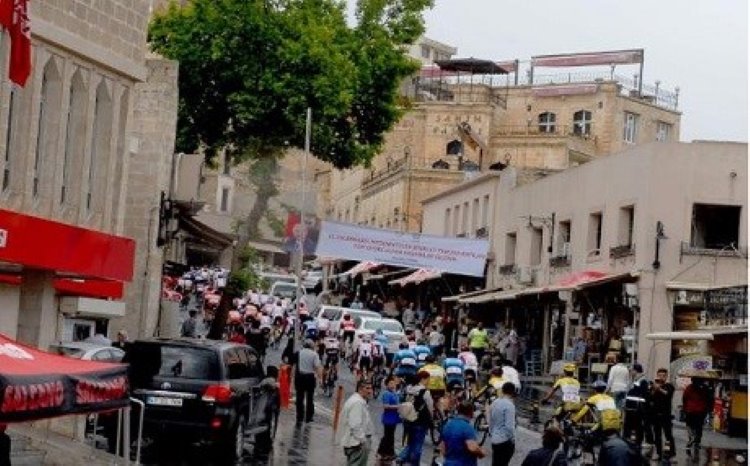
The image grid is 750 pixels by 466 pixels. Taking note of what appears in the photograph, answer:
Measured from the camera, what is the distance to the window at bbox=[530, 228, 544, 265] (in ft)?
188

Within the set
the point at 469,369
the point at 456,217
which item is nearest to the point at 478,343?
the point at 469,369

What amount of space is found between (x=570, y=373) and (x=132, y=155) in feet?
43.9

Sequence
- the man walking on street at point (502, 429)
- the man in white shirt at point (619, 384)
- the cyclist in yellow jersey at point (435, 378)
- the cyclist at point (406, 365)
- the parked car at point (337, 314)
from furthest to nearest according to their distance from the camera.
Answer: the parked car at point (337, 314) → the man in white shirt at point (619, 384) → the cyclist at point (406, 365) → the cyclist in yellow jersey at point (435, 378) → the man walking on street at point (502, 429)

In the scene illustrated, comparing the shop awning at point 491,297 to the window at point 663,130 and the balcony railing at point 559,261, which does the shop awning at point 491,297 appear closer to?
the balcony railing at point 559,261

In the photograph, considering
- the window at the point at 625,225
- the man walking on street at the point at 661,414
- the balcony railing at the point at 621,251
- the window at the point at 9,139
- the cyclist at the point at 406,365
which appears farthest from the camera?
the window at the point at 625,225

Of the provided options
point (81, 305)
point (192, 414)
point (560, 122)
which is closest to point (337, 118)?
point (81, 305)

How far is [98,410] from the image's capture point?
16.7 meters

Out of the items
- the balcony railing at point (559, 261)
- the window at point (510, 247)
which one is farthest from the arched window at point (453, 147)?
the balcony railing at point (559, 261)

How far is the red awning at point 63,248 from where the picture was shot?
24078 millimetres

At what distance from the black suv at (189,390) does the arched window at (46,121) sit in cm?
368

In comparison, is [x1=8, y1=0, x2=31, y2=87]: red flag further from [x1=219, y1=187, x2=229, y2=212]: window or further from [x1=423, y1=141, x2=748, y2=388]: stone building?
[x1=219, y1=187, x2=229, y2=212]: window

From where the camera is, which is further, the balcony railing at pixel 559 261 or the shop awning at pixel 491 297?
the shop awning at pixel 491 297

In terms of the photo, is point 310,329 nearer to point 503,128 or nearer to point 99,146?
point 99,146

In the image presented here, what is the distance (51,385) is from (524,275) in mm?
42937
